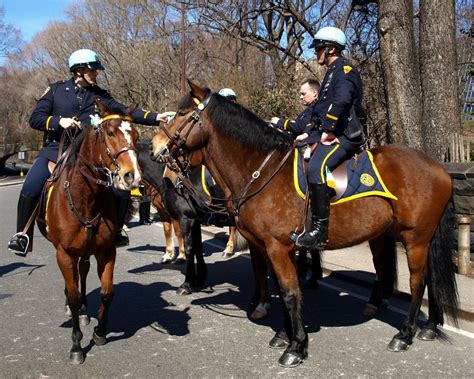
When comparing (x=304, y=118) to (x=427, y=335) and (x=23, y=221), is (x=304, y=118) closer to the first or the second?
(x=427, y=335)

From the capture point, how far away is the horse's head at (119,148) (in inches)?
174

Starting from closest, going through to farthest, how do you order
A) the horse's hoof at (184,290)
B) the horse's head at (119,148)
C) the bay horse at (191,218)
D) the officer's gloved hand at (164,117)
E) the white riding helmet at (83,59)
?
the horse's head at (119,148) → the white riding helmet at (83,59) → the officer's gloved hand at (164,117) → the horse's hoof at (184,290) → the bay horse at (191,218)

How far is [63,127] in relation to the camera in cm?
529

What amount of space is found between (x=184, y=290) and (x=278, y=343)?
234 cm

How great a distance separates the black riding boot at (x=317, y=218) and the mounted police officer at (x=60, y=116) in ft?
6.17

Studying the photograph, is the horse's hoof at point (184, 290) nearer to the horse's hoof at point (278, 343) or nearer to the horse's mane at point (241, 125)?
the horse's hoof at point (278, 343)

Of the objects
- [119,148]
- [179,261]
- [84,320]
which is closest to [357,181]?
[119,148]

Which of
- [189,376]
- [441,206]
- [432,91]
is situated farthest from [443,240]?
[432,91]

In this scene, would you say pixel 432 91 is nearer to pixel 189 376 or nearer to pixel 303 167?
pixel 303 167

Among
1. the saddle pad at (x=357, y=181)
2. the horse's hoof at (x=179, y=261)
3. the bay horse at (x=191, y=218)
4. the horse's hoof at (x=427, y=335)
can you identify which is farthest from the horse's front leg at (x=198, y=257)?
the horse's hoof at (x=427, y=335)

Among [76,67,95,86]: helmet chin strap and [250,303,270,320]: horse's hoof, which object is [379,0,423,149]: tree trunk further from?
[76,67,95,86]: helmet chin strap

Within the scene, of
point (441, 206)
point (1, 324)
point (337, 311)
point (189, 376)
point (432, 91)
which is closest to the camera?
point (189, 376)

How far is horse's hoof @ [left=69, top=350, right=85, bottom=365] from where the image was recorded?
16.2 feet

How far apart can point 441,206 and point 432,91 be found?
485 cm
